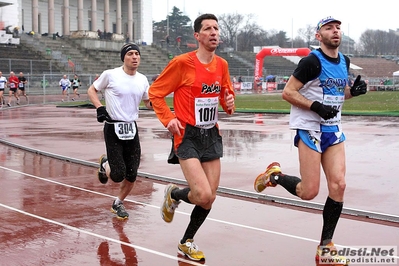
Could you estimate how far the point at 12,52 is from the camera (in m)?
52.6

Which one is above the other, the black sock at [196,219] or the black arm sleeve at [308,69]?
the black arm sleeve at [308,69]

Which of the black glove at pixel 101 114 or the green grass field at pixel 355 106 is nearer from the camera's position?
the black glove at pixel 101 114

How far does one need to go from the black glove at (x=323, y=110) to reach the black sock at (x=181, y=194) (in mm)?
1467

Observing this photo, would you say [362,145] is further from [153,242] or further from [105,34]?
[105,34]

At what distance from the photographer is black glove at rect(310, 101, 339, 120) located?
19.3 feet

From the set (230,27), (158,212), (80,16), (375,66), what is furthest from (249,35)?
(158,212)

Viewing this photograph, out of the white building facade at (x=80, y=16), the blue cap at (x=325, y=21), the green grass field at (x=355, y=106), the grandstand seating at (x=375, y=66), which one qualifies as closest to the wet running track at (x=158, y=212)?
the blue cap at (x=325, y=21)

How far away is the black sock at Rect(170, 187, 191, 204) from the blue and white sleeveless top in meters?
1.28

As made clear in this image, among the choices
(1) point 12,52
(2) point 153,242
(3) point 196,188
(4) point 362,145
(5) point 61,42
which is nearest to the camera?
(3) point 196,188

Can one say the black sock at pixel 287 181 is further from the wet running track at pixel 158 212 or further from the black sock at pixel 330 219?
the wet running track at pixel 158 212

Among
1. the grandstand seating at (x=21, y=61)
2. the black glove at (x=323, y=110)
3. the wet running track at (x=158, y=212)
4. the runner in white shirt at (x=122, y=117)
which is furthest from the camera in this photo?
the grandstand seating at (x=21, y=61)

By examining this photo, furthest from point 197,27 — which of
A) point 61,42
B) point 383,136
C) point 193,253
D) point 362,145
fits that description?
point 61,42

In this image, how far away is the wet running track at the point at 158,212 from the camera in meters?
6.22

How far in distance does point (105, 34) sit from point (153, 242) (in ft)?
213
